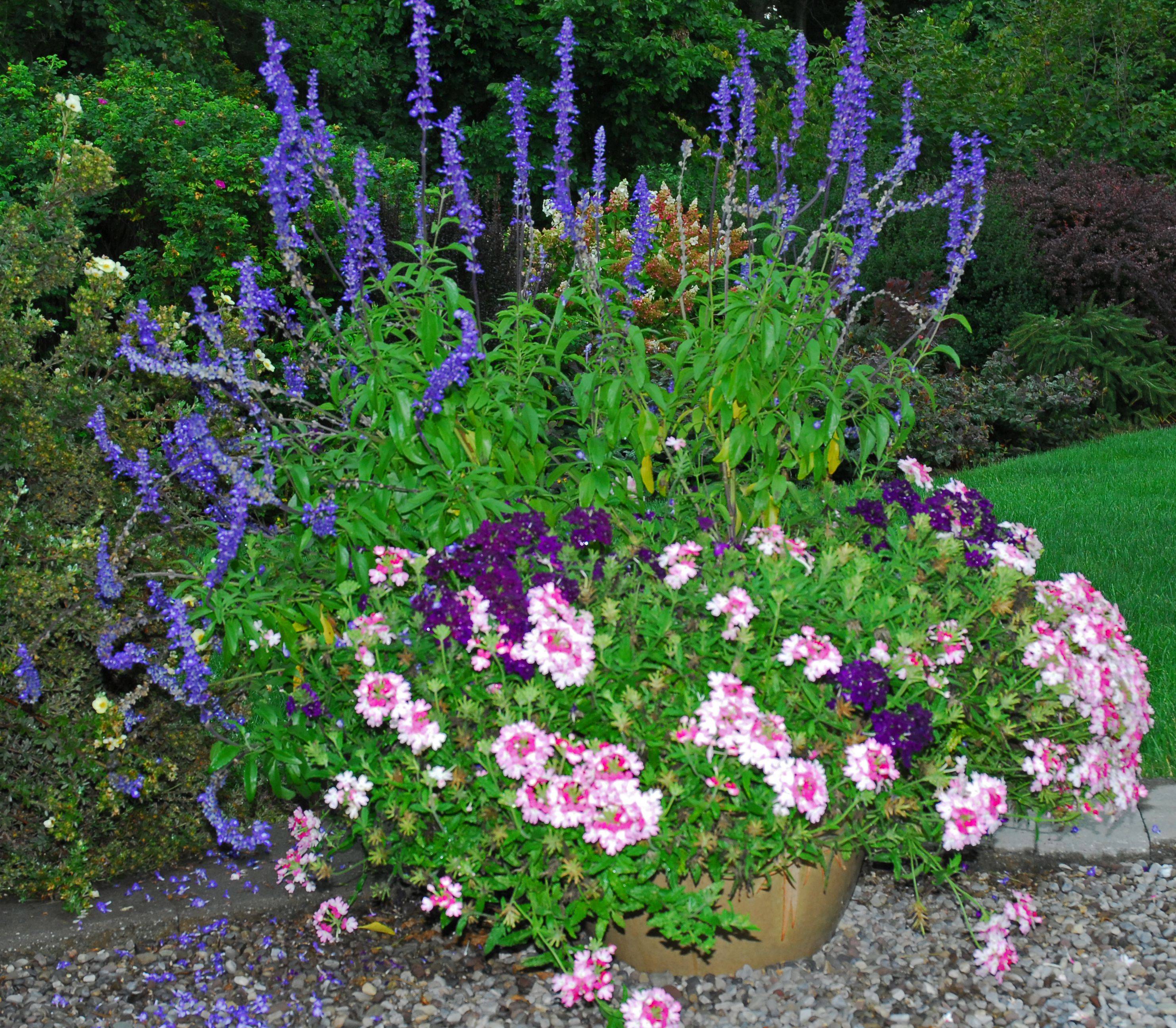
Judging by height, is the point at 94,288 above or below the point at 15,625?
above

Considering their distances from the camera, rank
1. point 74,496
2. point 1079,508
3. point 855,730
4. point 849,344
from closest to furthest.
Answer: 1. point 855,730
2. point 74,496
3. point 1079,508
4. point 849,344

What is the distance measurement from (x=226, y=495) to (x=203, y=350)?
663 mm

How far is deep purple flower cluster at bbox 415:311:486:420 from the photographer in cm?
260

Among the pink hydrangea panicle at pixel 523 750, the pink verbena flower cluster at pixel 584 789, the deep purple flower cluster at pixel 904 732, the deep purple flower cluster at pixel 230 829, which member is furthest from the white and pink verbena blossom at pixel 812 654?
the deep purple flower cluster at pixel 230 829

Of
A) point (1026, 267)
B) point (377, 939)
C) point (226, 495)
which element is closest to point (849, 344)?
point (1026, 267)

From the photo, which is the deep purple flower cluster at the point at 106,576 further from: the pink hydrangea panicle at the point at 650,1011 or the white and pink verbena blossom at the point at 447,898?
the pink hydrangea panicle at the point at 650,1011

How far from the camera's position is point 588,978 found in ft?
7.06

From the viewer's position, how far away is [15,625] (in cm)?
263

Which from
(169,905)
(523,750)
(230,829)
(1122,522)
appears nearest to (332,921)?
(230,829)

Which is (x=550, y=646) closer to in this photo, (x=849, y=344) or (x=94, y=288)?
(x=94, y=288)

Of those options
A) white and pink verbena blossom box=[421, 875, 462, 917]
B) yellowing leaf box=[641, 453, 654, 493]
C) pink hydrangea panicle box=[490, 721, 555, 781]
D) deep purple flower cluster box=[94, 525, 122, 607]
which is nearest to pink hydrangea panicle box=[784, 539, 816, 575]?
yellowing leaf box=[641, 453, 654, 493]

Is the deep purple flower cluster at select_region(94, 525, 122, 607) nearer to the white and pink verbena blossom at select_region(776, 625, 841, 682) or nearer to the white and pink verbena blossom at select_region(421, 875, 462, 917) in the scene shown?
the white and pink verbena blossom at select_region(421, 875, 462, 917)

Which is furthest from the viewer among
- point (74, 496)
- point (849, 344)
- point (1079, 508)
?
point (849, 344)

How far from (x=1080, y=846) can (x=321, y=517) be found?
2.13 meters
